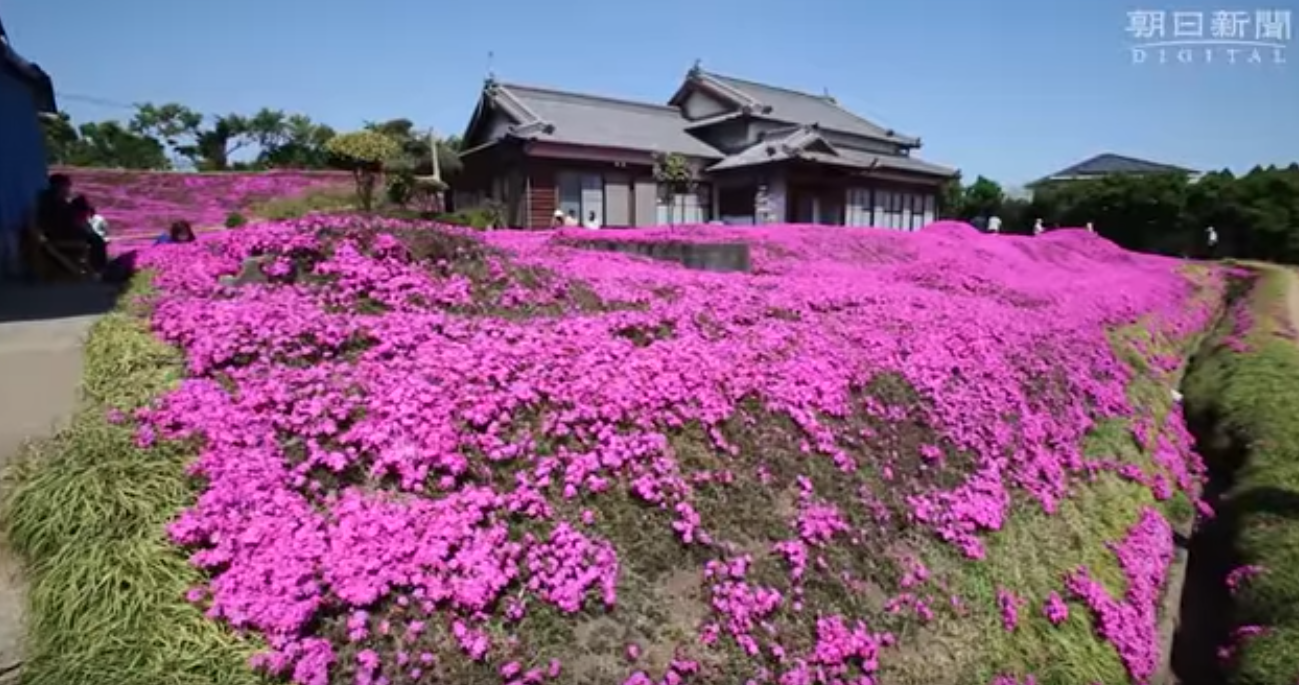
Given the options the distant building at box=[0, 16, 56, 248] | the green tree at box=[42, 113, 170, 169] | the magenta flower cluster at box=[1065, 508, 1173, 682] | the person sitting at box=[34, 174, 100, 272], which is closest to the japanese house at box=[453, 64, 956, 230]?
the distant building at box=[0, 16, 56, 248]

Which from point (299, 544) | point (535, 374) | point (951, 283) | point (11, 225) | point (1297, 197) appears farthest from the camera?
point (1297, 197)

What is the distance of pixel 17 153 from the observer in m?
9.44

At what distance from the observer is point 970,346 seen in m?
6.50

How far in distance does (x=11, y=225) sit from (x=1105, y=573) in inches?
480

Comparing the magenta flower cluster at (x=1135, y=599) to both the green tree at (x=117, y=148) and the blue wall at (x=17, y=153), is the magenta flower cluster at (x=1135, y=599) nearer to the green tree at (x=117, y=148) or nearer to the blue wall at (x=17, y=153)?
the blue wall at (x=17, y=153)

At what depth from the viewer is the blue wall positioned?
349 inches

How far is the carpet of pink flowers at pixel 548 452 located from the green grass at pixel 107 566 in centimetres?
11

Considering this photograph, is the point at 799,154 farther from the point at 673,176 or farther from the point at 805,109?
the point at 805,109

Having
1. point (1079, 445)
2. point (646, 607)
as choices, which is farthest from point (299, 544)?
point (1079, 445)

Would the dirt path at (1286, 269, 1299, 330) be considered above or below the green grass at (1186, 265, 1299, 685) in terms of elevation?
above

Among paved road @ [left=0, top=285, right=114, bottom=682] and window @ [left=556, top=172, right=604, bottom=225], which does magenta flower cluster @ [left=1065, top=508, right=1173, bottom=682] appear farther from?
window @ [left=556, top=172, right=604, bottom=225]

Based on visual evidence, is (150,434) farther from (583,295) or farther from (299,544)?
(583,295)

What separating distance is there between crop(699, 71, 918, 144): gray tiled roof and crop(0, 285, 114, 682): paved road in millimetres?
28789

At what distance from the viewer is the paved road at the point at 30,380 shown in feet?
8.81
